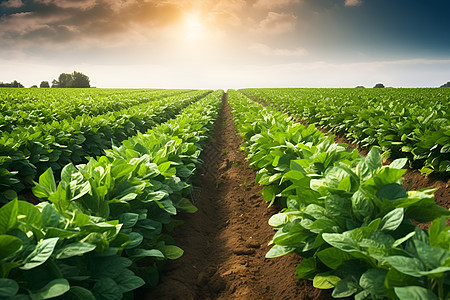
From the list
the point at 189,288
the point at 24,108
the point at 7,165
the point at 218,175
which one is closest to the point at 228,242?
the point at 189,288

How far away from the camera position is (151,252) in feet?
6.58

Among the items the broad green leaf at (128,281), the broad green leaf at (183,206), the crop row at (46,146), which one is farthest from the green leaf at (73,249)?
the crop row at (46,146)

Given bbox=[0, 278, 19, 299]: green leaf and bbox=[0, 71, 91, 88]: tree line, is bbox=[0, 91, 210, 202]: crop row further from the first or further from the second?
bbox=[0, 71, 91, 88]: tree line

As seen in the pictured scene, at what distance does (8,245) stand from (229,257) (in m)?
2.20

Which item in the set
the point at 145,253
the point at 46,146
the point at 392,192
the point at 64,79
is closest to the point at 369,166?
the point at 392,192

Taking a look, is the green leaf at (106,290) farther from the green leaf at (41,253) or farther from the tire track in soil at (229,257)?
the tire track in soil at (229,257)

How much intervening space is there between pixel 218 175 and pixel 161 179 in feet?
10.3

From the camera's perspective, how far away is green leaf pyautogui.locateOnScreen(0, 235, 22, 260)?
129cm

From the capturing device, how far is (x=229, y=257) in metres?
3.15

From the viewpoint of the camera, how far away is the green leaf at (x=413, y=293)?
1175 millimetres

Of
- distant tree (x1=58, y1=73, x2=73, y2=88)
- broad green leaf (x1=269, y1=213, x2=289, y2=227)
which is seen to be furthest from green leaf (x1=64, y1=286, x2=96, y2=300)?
distant tree (x1=58, y1=73, x2=73, y2=88)

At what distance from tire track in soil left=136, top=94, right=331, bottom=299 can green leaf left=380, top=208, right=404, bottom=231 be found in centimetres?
80

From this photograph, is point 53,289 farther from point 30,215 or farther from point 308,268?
point 308,268

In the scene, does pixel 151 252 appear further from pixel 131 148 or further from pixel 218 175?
pixel 218 175
